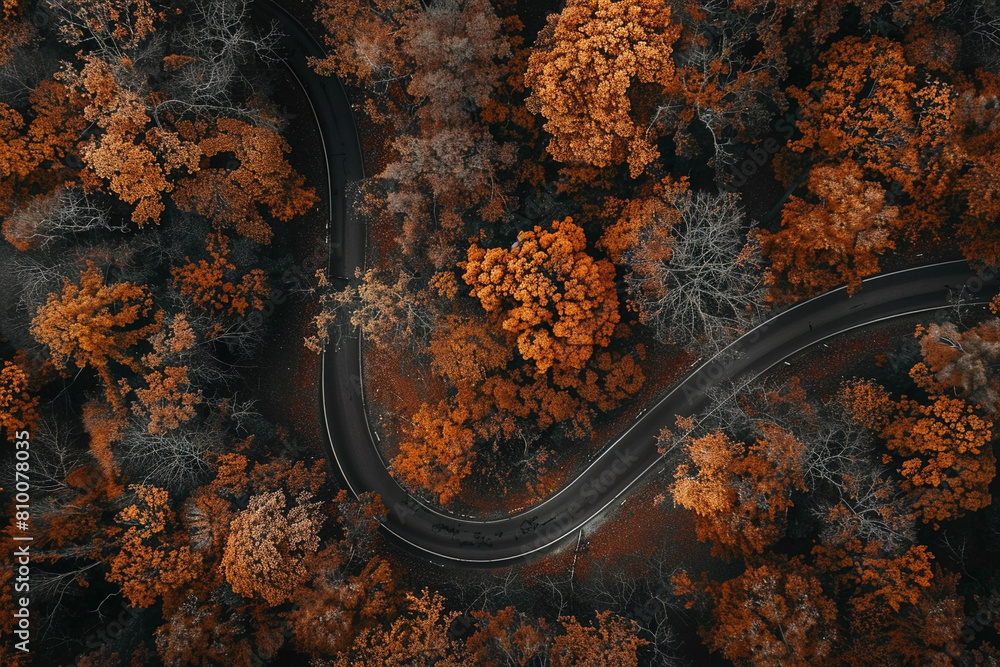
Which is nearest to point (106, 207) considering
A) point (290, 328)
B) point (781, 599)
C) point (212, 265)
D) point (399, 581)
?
point (212, 265)

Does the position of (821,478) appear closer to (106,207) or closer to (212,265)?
(212,265)

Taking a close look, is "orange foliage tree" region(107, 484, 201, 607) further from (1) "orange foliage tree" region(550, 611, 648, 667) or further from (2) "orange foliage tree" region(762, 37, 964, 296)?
(2) "orange foliage tree" region(762, 37, 964, 296)

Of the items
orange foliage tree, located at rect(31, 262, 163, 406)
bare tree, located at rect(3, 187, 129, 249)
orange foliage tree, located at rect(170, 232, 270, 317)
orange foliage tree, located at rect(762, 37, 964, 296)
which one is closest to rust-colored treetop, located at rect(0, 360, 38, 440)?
orange foliage tree, located at rect(31, 262, 163, 406)

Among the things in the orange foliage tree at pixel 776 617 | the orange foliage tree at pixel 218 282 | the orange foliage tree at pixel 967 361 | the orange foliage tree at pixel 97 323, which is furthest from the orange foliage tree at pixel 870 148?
the orange foliage tree at pixel 97 323

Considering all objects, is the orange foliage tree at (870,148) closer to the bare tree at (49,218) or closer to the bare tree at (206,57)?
the bare tree at (206,57)

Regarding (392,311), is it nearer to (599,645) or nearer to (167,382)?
(167,382)
